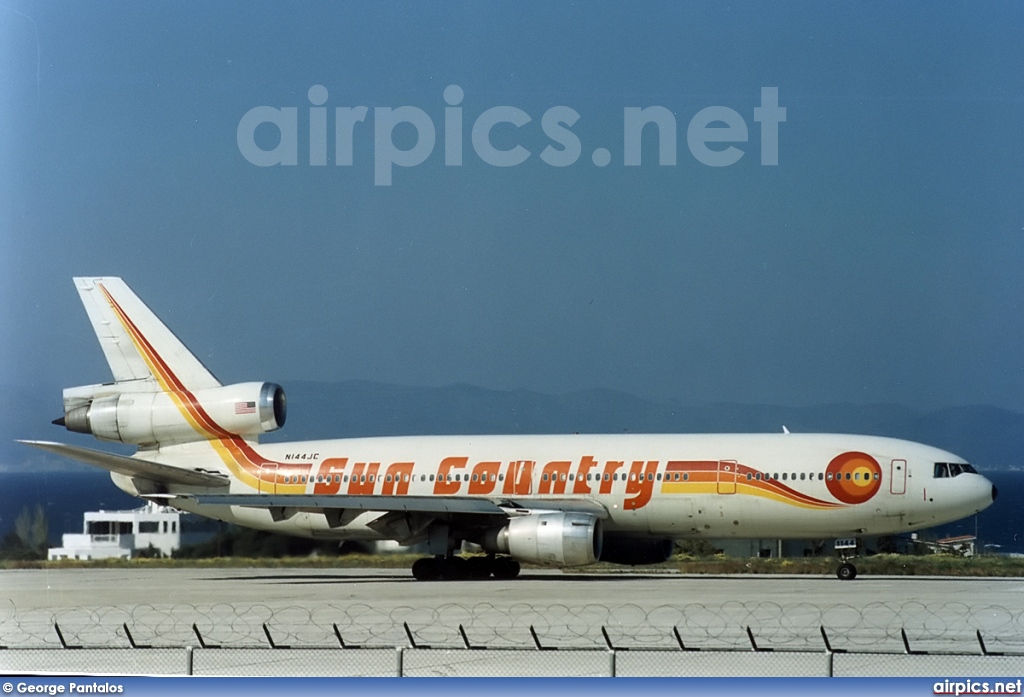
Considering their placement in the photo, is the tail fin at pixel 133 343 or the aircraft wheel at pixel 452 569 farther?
the tail fin at pixel 133 343

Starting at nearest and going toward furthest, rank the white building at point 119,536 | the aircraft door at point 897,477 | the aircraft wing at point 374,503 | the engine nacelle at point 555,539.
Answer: the engine nacelle at point 555,539 < the aircraft wing at point 374,503 < the aircraft door at point 897,477 < the white building at point 119,536

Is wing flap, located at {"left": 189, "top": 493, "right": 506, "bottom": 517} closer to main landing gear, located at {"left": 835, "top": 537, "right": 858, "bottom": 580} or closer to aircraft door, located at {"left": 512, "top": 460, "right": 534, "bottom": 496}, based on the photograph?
aircraft door, located at {"left": 512, "top": 460, "right": 534, "bottom": 496}

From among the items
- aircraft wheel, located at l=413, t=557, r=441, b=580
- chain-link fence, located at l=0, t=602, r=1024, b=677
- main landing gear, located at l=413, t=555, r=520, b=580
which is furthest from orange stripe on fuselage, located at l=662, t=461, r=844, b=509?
chain-link fence, located at l=0, t=602, r=1024, b=677

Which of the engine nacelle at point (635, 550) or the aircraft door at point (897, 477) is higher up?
the aircraft door at point (897, 477)

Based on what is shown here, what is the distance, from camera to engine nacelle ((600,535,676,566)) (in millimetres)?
41938

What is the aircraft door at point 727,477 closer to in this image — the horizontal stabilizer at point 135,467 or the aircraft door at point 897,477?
the aircraft door at point 897,477

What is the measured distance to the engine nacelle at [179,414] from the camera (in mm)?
41656

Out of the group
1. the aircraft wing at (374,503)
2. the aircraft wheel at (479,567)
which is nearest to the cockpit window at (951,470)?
the aircraft wing at (374,503)

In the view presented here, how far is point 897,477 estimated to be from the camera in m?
38.6

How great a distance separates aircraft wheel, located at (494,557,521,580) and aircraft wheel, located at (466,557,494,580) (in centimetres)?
19

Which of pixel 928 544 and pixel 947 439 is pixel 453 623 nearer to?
pixel 947 439

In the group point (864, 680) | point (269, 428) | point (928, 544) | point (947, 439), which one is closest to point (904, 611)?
point (864, 680)

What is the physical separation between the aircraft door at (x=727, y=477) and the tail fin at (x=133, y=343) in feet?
51.0

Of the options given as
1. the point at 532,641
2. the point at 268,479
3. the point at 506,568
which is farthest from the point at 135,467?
the point at 532,641
